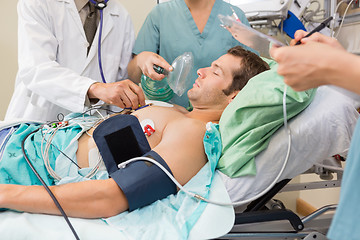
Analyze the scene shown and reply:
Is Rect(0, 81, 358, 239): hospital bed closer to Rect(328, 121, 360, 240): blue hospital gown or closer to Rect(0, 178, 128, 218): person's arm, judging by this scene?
Rect(0, 178, 128, 218): person's arm

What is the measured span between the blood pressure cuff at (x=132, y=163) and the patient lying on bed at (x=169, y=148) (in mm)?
24

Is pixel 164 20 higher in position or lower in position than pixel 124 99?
higher

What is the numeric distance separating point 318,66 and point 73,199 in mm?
833

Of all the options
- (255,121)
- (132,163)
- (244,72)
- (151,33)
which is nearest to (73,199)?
(132,163)

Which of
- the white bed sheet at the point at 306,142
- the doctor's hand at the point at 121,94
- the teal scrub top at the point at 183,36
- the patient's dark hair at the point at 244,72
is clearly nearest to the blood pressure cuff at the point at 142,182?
the white bed sheet at the point at 306,142

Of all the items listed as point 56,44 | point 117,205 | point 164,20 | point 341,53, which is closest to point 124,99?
point 117,205

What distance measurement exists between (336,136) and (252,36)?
526mm

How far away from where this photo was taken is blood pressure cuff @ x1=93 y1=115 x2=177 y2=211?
112 centimetres

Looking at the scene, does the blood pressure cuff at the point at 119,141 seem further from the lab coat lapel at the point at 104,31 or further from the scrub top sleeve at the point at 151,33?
the scrub top sleeve at the point at 151,33

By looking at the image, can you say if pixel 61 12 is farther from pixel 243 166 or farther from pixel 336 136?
pixel 336 136

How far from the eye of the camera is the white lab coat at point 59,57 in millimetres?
1622

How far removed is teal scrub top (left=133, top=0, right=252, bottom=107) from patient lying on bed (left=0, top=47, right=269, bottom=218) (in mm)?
312

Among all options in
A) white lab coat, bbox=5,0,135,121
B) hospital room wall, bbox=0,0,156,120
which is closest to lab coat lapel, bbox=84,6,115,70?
white lab coat, bbox=5,0,135,121

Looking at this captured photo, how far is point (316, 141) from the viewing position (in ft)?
3.96
